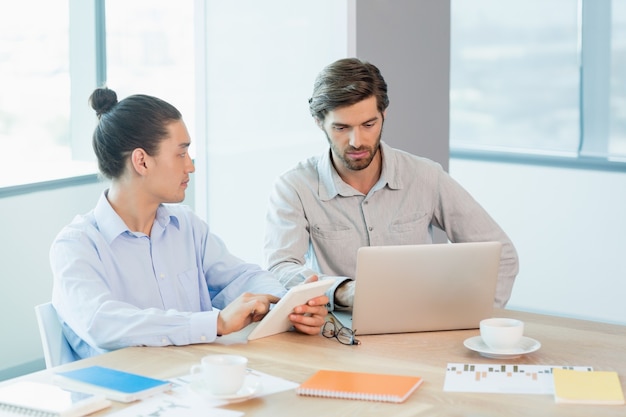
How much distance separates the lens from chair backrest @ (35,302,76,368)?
230cm

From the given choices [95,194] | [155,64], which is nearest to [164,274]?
[95,194]

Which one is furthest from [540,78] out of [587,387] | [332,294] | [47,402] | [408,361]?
[47,402]

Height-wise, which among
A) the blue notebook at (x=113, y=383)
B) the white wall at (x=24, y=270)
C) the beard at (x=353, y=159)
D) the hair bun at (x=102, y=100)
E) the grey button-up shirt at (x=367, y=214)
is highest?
the hair bun at (x=102, y=100)

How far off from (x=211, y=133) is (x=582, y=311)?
2501 millimetres

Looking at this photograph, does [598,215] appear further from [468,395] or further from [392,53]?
[468,395]

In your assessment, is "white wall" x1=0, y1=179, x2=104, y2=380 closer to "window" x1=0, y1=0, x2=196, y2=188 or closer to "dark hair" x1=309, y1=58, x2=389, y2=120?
"window" x1=0, y1=0, x2=196, y2=188

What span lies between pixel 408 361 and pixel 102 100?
Result: 1.07m

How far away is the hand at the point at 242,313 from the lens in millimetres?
2291

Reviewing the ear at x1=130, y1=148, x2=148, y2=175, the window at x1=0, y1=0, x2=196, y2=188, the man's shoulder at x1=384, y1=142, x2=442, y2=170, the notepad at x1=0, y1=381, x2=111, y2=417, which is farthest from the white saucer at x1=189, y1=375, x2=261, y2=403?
the window at x1=0, y1=0, x2=196, y2=188

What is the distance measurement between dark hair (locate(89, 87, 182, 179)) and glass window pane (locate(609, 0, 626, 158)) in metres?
3.31

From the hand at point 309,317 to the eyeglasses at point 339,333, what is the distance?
0.03m

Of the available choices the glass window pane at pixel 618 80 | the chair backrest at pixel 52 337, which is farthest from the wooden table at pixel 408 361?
the glass window pane at pixel 618 80

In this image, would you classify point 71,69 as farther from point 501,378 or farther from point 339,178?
point 501,378

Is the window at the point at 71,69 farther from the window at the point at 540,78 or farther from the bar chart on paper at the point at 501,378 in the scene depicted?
the bar chart on paper at the point at 501,378
